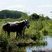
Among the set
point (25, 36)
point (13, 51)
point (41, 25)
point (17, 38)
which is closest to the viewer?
point (13, 51)

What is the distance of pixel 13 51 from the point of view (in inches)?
674

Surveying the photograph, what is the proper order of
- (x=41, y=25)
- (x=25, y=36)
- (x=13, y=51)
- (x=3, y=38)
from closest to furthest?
(x=13, y=51)
(x=3, y=38)
(x=25, y=36)
(x=41, y=25)

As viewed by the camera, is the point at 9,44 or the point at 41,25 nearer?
the point at 9,44

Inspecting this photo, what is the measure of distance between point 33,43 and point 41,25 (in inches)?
482

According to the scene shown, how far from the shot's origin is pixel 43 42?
22062 mm

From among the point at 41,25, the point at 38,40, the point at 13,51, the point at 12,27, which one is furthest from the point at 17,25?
the point at 41,25

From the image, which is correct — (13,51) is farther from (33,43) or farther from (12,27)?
(12,27)

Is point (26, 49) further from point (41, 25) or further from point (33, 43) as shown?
point (41, 25)

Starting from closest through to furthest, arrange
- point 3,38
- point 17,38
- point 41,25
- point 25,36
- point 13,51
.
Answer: point 13,51, point 3,38, point 17,38, point 25,36, point 41,25

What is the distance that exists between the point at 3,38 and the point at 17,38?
10.7ft

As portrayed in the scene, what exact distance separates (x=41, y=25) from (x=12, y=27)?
10.8 m

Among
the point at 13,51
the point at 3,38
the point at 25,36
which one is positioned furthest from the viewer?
the point at 25,36

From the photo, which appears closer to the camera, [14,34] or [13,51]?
[13,51]

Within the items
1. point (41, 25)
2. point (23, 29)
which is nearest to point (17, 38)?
point (23, 29)
